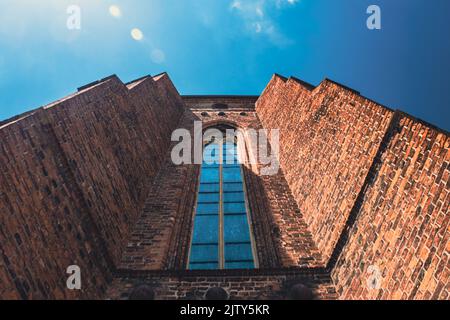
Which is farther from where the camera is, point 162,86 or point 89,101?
point 162,86

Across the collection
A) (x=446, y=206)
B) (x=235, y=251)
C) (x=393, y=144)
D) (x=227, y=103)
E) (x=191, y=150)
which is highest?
(x=227, y=103)

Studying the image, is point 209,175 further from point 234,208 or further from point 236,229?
point 236,229

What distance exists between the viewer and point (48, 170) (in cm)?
521

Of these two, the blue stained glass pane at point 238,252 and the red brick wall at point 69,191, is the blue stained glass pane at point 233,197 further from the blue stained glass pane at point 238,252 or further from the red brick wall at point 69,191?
the red brick wall at point 69,191

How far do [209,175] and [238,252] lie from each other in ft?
13.4

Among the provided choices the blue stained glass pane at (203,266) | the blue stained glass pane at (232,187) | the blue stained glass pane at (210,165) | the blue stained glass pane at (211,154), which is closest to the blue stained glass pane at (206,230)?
the blue stained glass pane at (203,266)

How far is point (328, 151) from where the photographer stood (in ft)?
25.5

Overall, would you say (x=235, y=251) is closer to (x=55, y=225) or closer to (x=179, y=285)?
(x=179, y=285)

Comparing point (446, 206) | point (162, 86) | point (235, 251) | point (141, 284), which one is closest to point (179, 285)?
point (141, 284)

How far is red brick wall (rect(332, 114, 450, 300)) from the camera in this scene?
402 cm

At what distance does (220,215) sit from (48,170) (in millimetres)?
4580

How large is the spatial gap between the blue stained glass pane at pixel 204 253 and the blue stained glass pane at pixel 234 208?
1.51 metres

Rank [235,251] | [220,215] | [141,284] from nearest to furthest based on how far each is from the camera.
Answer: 1. [141,284]
2. [235,251]
3. [220,215]

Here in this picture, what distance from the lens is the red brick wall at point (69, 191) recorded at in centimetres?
416
